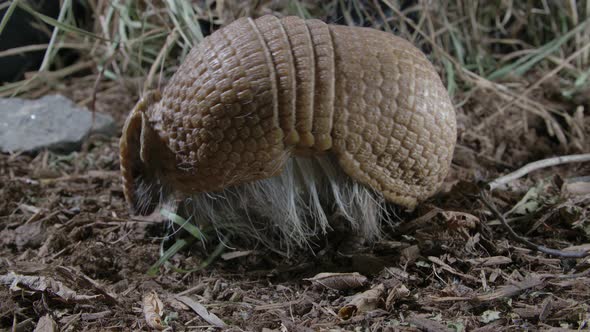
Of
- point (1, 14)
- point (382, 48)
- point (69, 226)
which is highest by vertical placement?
point (1, 14)

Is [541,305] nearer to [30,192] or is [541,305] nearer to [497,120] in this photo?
[497,120]

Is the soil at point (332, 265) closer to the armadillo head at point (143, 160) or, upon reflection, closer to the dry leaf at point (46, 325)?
the dry leaf at point (46, 325)

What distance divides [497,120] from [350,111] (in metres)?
2.19

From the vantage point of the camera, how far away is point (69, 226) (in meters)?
3.47

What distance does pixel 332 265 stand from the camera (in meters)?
3.24

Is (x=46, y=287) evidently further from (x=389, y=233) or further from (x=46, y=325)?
(x=389, y=233)

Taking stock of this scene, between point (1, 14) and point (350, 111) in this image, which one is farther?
point (1, 14)

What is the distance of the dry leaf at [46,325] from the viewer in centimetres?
238

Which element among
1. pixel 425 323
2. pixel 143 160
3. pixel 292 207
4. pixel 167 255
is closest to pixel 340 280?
pixel 425 323

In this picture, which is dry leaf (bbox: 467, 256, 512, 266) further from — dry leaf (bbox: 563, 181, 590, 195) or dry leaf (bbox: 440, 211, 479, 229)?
dry leaf (bbox: 563, 181, 590, 195)

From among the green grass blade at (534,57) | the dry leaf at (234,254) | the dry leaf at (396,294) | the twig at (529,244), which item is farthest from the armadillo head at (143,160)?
the green grass blade at (534,57)

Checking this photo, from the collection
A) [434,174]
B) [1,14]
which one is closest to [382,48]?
[434,174]

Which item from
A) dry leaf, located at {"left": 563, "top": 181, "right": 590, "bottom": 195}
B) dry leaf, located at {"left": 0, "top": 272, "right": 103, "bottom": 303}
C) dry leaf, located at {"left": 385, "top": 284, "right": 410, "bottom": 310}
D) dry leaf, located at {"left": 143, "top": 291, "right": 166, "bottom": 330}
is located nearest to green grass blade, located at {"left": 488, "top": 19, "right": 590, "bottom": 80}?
dry leaf, located at {"left": 563, "top": 181, "right": 590, "bottom": 195}

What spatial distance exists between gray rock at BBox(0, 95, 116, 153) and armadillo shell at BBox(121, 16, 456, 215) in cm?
183
